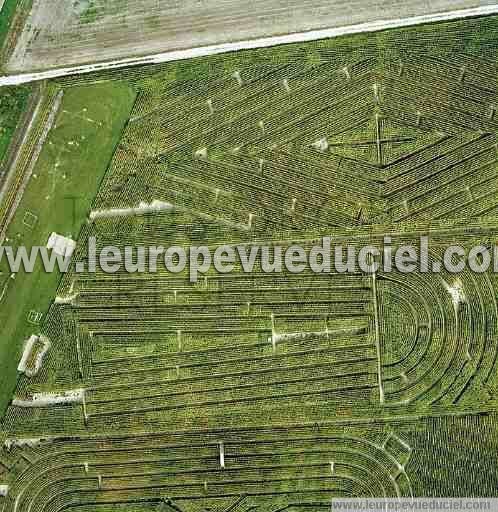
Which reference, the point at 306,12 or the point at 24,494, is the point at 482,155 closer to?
the point at 306,12

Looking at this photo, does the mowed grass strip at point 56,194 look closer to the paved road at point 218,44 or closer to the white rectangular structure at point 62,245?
the white rectangular structure at point 62,245

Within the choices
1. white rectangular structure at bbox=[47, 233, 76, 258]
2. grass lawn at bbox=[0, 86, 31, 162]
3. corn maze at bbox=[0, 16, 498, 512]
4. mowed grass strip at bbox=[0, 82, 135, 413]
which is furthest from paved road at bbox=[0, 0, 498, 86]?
white rectangular structure at bbox=[47, 233, 76, 258]

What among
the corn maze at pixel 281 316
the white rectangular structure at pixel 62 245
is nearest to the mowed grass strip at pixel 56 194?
the white rectangular structure at pixel 62 245

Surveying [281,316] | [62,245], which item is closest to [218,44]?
[62,245]

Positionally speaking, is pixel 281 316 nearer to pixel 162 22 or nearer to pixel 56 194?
pixel 56 194

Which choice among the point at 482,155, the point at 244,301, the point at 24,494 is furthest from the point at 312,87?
the point at 24,494

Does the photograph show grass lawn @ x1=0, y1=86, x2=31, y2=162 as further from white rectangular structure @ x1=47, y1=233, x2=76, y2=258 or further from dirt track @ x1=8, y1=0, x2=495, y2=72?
white rectangular structure @ x1=47, y1=233, x2=76, y2=258
